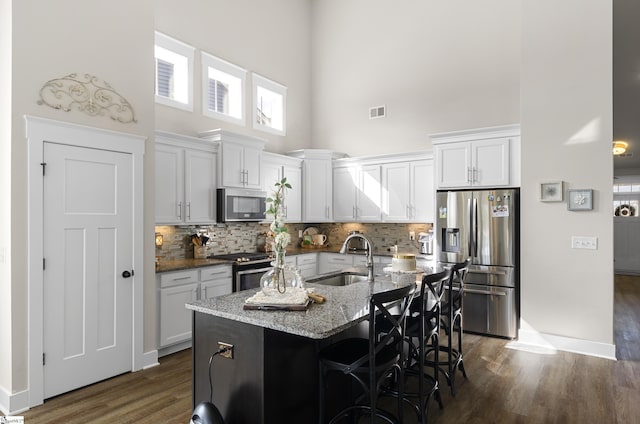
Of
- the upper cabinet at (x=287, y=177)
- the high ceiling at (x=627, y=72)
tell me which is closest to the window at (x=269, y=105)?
the upper cabinet at (x=287, y=177)

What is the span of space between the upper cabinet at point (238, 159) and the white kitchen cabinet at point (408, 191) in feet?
6.64

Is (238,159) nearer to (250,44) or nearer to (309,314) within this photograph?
(250,44)

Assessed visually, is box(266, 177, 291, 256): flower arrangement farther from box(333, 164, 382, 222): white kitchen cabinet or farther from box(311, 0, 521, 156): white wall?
box(311, 0, 521, 156): white wall

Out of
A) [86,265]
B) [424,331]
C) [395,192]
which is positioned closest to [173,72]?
[86,265]

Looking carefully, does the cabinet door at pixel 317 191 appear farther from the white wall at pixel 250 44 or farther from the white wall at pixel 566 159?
the white wall at pixel 566 159

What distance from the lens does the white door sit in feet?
10.8

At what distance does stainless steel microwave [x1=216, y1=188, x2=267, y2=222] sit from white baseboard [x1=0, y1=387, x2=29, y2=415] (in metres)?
2.71

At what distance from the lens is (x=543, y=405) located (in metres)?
3.19

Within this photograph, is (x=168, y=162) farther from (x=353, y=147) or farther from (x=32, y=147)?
(x=353, y=147)

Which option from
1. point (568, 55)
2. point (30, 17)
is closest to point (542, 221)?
point (568, 55)

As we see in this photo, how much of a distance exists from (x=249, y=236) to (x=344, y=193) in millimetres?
1788

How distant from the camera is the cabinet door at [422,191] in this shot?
232 inches

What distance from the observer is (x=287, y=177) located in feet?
21.3

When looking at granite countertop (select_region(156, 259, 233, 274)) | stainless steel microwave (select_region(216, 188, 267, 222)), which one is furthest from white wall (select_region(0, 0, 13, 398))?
stainless steel microwave (select_region(216, 188, 267, 222))
